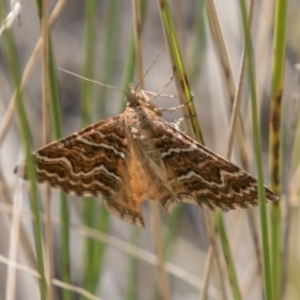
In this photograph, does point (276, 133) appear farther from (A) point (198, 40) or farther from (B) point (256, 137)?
(A) point (198, 40)

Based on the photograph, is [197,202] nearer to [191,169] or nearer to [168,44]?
[191,169]

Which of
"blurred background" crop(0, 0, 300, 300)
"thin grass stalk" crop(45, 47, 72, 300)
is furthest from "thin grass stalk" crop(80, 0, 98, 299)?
"thin grass stalk" crop(45, 47, 72, 300)

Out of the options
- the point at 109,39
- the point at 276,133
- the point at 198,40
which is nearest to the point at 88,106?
the point at 109,39

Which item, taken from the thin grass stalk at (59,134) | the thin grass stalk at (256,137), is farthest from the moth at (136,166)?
the thin grass stalk at (256,137)

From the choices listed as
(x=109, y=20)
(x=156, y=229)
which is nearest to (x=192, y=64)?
(x=109, y=20)

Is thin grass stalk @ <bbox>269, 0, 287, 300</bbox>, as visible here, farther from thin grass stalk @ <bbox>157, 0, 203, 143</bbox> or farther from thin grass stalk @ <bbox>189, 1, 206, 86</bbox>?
thin grass stalk @ <bbox>189, 1, 206, 86</bbox>

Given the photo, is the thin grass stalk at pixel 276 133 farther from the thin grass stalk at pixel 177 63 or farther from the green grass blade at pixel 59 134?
the green grass blade at pixel 59 134
